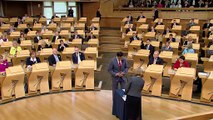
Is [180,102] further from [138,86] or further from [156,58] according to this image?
[138,86]

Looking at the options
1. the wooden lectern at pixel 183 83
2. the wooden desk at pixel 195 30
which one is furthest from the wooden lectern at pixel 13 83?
the wooden desk at pixel 195 30

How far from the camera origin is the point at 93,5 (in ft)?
62.0

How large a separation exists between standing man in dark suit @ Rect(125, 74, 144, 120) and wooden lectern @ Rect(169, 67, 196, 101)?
1984mm

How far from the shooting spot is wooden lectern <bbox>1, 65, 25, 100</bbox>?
7.36 meters

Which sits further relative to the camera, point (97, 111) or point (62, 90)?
point (62, 90)

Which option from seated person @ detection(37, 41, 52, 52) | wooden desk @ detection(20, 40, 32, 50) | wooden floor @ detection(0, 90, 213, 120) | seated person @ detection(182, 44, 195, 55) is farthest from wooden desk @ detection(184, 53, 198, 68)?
wooden desk @ detection(20, 40, 32, 50)

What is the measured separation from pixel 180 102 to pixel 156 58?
1605 millimetres

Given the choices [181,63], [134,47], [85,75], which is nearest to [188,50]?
[181,63]

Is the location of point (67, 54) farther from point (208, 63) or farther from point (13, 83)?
point (208, 63)

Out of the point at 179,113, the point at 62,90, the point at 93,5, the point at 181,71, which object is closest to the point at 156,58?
the point at 181,71

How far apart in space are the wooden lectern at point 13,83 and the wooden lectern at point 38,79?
27 cm

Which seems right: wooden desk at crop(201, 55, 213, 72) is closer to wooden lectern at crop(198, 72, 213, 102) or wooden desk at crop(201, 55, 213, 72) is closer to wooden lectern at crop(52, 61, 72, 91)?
wooden lectern at crop(198, 72, 213, 102)

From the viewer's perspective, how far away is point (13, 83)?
7512mm

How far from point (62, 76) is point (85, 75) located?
654 mm
